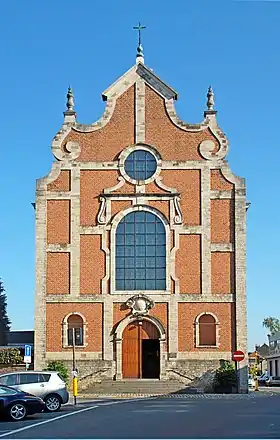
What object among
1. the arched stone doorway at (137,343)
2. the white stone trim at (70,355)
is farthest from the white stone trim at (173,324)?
the white stone trim at (70,355)

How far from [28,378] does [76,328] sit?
1501cm

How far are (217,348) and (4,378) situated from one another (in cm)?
→ 1768

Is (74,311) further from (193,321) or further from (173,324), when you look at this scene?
(193,321)

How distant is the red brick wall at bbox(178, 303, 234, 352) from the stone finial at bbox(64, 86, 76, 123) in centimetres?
1238

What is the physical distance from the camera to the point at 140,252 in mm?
46969

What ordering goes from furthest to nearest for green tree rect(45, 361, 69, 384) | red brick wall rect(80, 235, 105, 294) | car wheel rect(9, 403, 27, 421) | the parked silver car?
red brick wall rect(80, 235, 105, 294) < green tree rect(45, 361, 69, 384) < the parked silver car < car wheel rect(9, 403, 27, 421)

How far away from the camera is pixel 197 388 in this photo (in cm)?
4534

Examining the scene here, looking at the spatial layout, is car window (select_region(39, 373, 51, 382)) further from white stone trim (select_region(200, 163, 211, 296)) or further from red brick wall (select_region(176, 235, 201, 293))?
white stone trim (select_region(200, 163, 211, 296))

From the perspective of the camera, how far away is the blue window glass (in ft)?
156

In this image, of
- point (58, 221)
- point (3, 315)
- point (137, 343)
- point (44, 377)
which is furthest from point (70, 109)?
point (3, 315)

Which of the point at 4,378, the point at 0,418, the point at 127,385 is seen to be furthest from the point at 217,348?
the point at 0,418

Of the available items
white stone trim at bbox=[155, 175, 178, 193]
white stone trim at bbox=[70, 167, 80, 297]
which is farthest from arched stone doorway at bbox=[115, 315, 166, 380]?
white stone trim at bbox=[155, 175, 178, 193]

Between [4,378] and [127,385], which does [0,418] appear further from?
[127,385]

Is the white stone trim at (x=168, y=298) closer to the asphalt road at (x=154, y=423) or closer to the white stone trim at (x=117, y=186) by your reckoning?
the white stone trim at (x=117, y=186)
